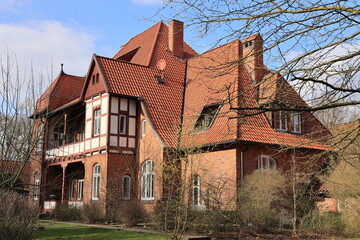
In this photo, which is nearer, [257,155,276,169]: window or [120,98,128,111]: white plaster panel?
[257,155,276,169]: window

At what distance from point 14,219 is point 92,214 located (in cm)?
1110

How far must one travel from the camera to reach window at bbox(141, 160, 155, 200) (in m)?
21.5

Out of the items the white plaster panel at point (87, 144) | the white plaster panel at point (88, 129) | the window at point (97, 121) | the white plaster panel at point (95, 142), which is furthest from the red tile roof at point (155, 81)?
the white plaster panel at point (87, 144)

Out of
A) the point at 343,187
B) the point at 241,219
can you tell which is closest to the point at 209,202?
the point at 241,219

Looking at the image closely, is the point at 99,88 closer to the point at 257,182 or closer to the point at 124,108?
the point at 124,108

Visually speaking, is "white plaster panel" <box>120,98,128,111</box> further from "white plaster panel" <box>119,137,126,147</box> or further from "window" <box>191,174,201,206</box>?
"window" <box>191,174,201,206</box>

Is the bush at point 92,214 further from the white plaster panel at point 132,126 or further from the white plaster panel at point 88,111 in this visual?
the white plaster panel at point 88,111

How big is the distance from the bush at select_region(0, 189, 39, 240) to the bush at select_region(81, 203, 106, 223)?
31.6ft

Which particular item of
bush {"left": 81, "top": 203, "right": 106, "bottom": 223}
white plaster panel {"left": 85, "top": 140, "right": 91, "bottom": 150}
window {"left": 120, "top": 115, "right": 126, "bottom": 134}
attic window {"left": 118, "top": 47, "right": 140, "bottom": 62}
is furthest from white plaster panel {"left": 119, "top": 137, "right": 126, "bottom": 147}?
attic window {"left": 118, "top": 47, "right": 140, "bottom": 62}

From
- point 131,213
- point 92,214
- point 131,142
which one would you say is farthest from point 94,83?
point 131,213

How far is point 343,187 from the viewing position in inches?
572

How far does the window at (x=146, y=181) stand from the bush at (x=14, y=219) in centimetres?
1126

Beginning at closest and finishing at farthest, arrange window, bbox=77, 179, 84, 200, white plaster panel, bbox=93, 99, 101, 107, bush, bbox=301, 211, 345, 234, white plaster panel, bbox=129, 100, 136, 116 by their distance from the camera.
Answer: bush, bbox=301, 211, 345, 234
white plaster panel, bbox=129, 100, 136, 116
white plaster panel, bbox=93, 99, 101, 107
window, bbox=77, 179, 84, 200

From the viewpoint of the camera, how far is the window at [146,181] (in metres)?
21.5
